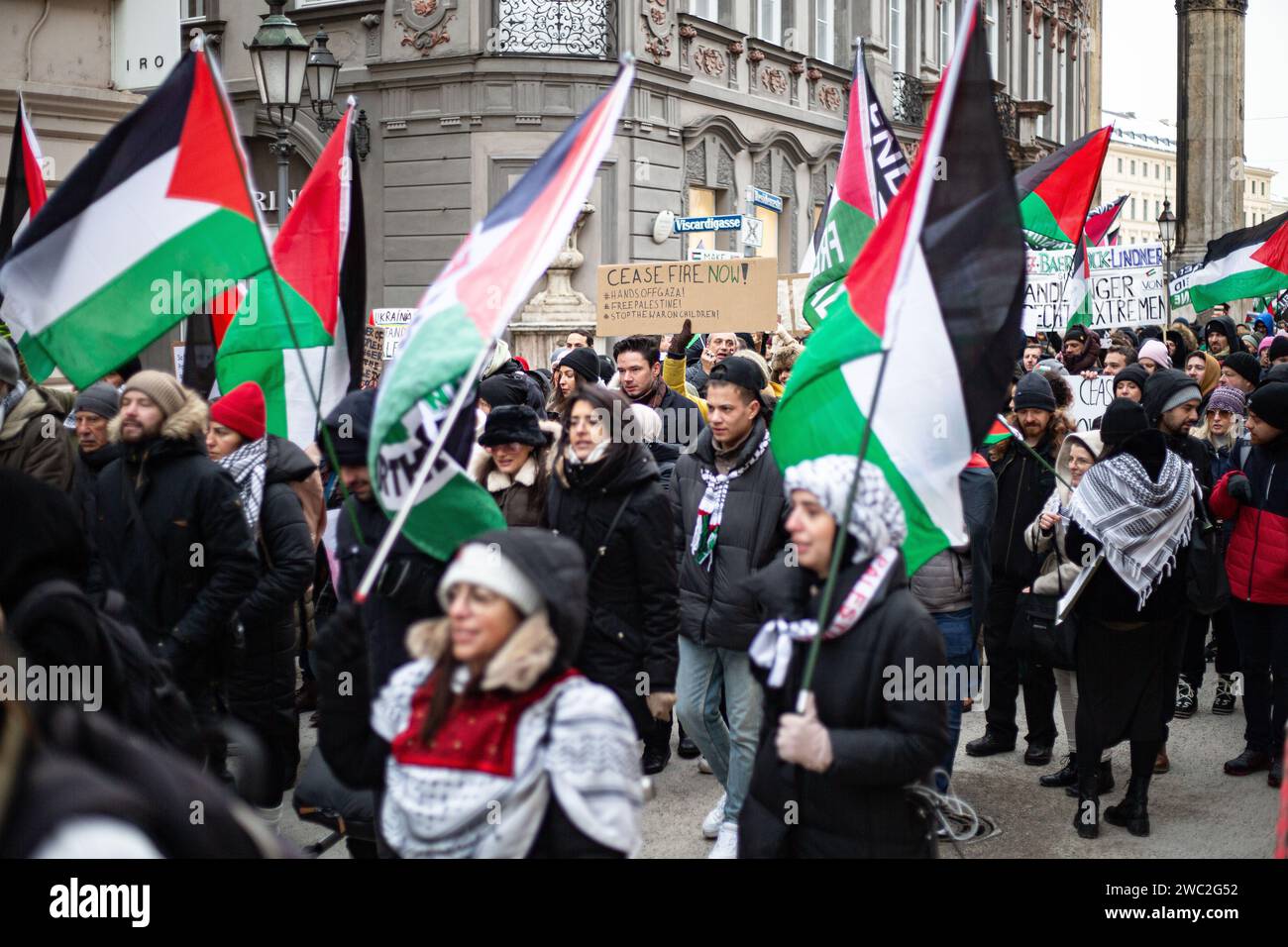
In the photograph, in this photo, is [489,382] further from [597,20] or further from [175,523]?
[597,20]

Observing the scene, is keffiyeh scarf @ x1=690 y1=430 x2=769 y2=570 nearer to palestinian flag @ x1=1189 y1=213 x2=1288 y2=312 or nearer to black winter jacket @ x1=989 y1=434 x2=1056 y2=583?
black winter jacket @ x1=989 y1=434 x2=1056 y2=583

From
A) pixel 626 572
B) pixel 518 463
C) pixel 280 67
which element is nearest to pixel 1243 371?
pixel 518 463

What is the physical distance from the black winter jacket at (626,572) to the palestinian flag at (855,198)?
6.81 feet

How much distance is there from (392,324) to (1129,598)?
27.1 ft

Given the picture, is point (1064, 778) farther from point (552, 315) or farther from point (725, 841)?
point (552, 315)

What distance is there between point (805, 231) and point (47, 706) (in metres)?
24.0

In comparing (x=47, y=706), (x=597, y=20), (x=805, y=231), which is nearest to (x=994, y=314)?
(x=47, y=706)

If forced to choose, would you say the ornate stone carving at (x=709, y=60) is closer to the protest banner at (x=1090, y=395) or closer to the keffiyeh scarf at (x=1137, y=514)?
the protest banner at (x=1090, y=395)

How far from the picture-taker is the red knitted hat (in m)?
6.10

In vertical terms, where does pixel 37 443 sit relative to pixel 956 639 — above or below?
above

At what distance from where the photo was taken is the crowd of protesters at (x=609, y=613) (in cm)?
317

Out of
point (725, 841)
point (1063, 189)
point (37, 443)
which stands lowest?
point (725, 841)

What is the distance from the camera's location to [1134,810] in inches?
248
